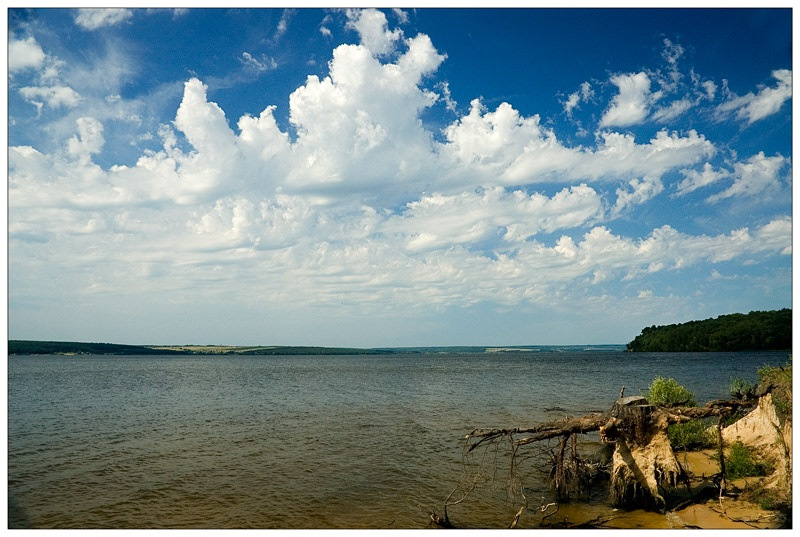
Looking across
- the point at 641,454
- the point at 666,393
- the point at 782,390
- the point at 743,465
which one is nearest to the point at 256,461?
the point at 641,454

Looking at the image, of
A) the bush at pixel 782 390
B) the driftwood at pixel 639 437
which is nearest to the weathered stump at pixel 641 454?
the driftwood at pixel 639 437

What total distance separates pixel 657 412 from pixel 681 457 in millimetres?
6733

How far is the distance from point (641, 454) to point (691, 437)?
8277mm

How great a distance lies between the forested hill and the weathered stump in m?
83.6

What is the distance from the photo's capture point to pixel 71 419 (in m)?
29.1

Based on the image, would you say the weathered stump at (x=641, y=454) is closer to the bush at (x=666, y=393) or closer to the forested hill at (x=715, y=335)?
the bush at (x=666, y=393)

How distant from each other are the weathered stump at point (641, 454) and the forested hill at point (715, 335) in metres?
83.6

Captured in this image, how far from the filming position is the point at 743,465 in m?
12.9

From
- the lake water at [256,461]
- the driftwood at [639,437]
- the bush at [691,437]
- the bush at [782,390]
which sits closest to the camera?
the driftwood at [639,437]

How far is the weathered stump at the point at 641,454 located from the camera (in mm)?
11078

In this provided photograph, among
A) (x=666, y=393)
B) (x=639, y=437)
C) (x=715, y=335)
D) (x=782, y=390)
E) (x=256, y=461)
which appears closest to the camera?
(x=639, y=437)

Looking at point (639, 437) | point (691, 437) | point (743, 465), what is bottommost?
point (691, 437)

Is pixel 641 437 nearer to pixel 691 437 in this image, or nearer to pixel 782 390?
pixel 782 390
